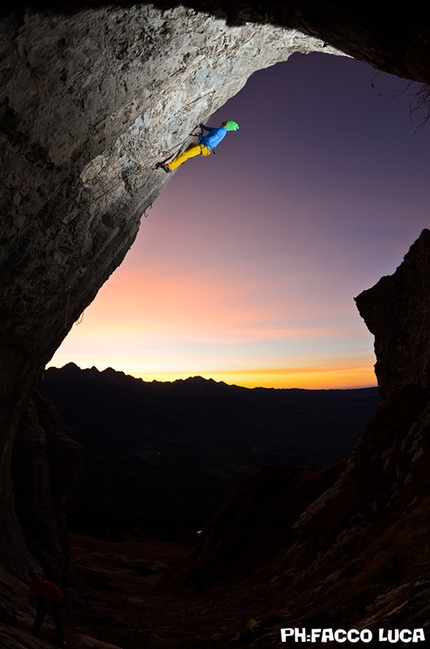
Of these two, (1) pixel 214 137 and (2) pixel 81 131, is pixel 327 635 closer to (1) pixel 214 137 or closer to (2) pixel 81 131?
(2) pixel 81 131

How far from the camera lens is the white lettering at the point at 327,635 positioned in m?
7.69

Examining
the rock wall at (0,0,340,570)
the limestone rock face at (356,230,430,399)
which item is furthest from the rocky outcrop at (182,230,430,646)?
the rock wall at (0,0,340,570)

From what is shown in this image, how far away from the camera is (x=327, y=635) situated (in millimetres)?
7953

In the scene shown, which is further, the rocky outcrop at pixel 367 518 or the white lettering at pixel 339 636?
the rocky outcrop at pixel 367 518

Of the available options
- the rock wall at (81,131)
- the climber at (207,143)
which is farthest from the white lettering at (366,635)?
the climber at (207,143)

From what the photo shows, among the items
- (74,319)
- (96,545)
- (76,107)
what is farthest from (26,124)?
(96,545)

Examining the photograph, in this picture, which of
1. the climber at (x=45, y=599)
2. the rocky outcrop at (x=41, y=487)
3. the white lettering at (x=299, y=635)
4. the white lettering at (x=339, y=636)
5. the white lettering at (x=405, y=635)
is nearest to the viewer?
the white lettering at (x=405, y=635)

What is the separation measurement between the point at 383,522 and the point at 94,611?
1202 centimetres

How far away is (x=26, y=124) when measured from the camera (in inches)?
287

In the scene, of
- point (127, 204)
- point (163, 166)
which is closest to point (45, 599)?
point (127, 204)

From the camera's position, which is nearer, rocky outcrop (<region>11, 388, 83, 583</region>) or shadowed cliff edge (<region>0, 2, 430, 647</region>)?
shadowed cliff edge (<region>0, 2, 430, 647</region>)

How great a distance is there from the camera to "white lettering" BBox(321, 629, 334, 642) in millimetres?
7690

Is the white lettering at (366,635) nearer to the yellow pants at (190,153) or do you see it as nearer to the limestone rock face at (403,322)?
the yellow pants at (190,153)

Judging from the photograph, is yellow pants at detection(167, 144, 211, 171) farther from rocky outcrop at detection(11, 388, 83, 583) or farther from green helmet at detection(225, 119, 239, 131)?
rocky outcrop at detection(11, 388, 83, 583)
